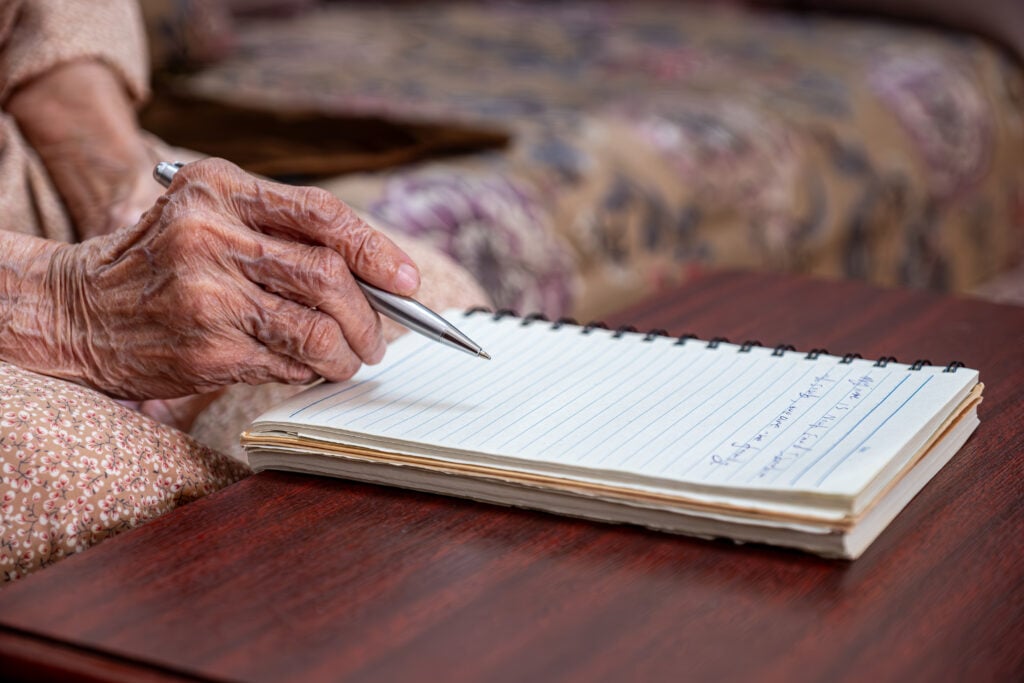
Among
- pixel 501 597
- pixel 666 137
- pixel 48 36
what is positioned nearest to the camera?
pixel 501 597

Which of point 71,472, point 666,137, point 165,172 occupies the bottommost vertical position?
point 666,137

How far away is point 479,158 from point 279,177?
1.02 ft

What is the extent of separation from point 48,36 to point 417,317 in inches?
22.3

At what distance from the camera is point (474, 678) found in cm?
48

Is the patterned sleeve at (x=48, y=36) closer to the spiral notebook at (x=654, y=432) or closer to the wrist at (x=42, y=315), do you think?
the wrist at (x=42, y=315)

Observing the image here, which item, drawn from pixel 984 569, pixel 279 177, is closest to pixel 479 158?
pixel 279 177

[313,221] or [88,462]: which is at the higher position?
[313,221]

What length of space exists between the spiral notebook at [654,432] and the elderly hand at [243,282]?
0.13 ft

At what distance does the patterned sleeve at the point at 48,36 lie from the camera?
1.08 meters

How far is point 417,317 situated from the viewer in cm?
73

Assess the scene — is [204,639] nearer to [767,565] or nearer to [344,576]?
[344,576]

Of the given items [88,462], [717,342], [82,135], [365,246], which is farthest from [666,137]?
[88,462]

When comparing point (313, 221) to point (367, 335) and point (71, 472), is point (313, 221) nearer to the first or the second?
point (367, 335)

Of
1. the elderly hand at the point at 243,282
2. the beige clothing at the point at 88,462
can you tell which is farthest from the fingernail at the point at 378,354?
the beige clothing at the point at 88,462
